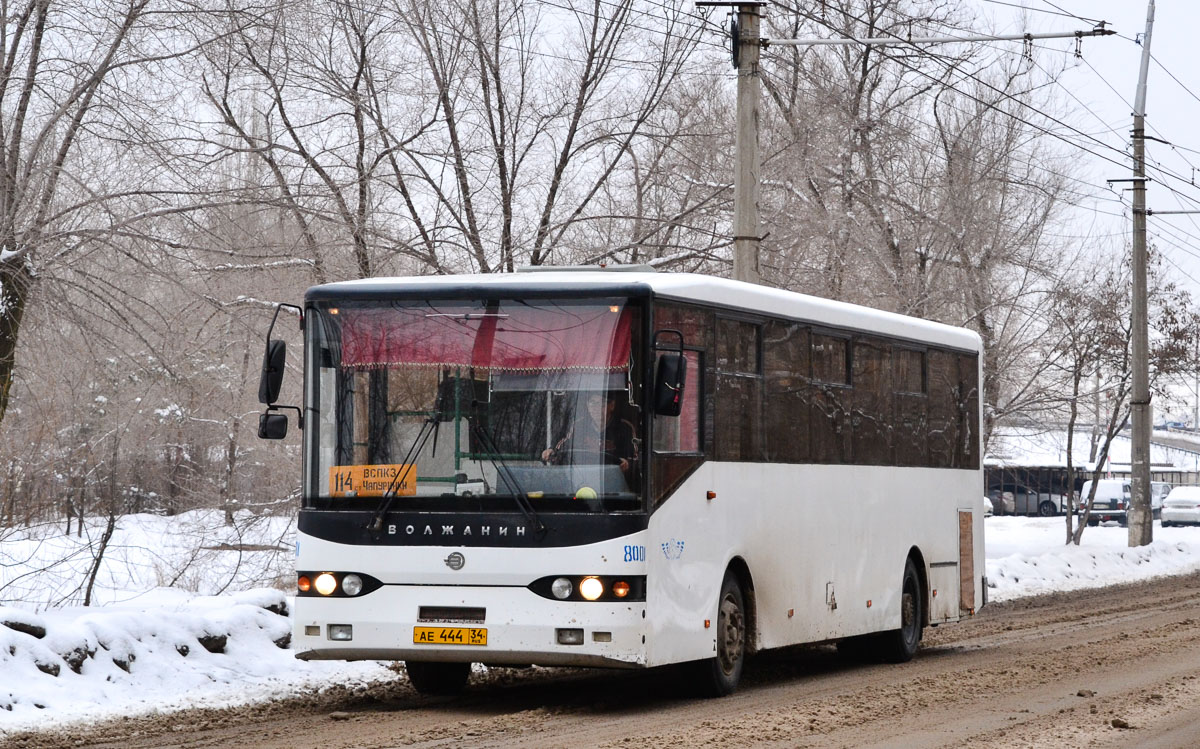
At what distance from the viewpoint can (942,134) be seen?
30703 mm

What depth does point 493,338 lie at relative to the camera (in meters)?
11.5

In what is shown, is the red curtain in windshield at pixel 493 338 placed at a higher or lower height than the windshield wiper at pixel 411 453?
higher

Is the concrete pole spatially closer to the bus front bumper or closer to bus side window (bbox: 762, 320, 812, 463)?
bus side window (bbox: 762, 320, 812, 463)

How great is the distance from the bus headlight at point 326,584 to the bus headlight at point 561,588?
1478 millimetres

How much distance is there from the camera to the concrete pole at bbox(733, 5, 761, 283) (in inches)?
704

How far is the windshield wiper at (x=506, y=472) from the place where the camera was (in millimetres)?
11086

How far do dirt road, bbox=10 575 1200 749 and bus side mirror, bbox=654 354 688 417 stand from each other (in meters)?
2.00

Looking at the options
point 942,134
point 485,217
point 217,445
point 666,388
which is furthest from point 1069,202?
point 666,388

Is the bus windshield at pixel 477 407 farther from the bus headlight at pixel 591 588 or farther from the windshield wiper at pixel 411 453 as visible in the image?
the bus headlight at pixel 591 588

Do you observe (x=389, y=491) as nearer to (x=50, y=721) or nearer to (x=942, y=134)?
(x=50, y=721)

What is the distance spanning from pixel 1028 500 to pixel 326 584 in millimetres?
72338

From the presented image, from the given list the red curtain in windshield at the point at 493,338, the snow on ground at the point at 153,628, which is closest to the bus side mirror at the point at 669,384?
the red curtain in windshield at the point at 493,338

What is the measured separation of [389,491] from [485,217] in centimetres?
974

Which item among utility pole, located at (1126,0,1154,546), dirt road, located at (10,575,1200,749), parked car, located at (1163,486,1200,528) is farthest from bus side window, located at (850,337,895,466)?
parked car, located at (1163,486,1200,528)
